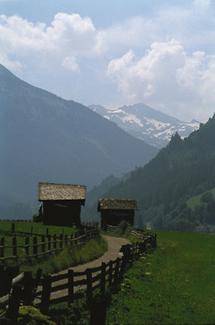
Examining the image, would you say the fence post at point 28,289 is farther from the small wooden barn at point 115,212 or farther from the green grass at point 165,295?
the small wooden barn at point 115,212

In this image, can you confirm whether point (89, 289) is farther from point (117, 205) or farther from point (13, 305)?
point (117, 205)

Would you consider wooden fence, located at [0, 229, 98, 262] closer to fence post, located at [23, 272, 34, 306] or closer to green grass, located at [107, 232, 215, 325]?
green grass, located at [107, 232, 215, 325]

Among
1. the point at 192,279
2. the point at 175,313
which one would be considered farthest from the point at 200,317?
the point at 192,279

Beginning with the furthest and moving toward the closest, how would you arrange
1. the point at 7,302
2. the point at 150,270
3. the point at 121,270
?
the point at 150,270
the point at 121,270
the point at 7,302

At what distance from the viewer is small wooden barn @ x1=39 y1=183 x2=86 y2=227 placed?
321ft

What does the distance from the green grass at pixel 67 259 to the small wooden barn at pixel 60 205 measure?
129ft

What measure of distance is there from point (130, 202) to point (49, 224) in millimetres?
28570

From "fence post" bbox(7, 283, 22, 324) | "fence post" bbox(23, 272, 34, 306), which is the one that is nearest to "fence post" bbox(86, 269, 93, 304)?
"fence post" bbox(23, 272, 34, 306)

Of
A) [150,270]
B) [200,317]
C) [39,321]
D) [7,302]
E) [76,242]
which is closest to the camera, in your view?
[7,302]

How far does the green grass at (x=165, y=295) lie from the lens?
81.0 feet

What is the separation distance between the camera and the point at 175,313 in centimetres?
2620

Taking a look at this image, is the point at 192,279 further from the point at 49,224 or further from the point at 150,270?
the point at 49,224

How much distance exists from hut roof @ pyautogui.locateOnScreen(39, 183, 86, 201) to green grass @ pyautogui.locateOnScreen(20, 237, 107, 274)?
40.2 metres

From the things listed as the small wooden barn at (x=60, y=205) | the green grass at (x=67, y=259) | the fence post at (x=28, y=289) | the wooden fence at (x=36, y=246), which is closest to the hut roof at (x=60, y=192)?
the small wooden barn at (x=60, y=205)
